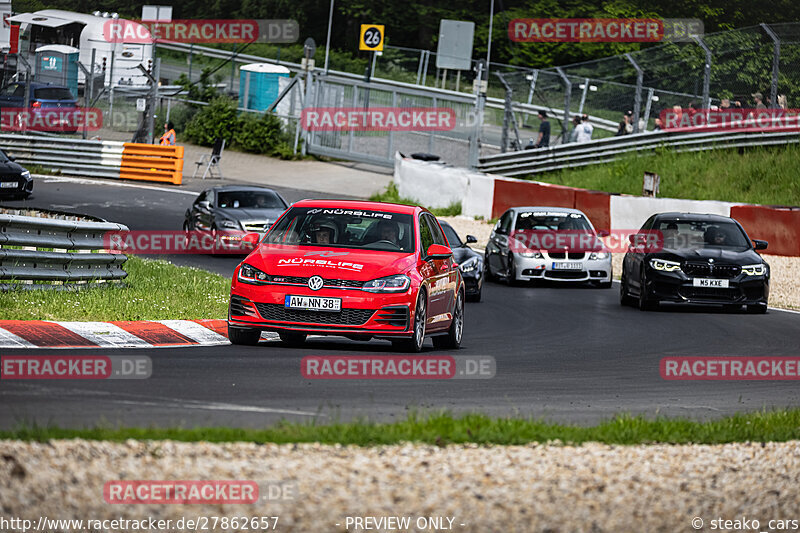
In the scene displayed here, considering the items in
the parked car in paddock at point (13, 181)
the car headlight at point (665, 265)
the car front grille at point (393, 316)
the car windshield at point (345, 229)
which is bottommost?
the parked car in paddock at point (13, 181)

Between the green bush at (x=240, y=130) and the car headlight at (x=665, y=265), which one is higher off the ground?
the green bush at (x=240, y=130)

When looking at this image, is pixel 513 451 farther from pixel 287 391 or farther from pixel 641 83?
pixel 641 83

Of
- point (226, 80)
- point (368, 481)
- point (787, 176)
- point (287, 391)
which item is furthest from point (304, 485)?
point (226, 80)

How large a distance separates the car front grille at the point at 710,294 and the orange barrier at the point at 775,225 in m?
6.26

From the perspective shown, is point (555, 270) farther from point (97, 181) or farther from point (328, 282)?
point (97, 181)

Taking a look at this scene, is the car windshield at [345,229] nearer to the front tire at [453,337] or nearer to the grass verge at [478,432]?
the front tire at [453,337]

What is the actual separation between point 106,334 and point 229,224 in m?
12.0

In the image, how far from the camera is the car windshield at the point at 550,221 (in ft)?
75.2

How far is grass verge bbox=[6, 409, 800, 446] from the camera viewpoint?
697 centimetres

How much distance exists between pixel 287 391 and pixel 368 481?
9.98ft

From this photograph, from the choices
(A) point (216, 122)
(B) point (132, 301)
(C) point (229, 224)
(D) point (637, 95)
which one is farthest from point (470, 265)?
(A) point (216, 122)

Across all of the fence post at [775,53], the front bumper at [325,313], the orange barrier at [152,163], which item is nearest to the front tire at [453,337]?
the front bumper at [325,313]

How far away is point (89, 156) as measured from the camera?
38469 mm

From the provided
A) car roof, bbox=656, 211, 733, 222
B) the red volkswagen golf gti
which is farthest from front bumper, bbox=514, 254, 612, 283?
the red volkswagen golf gti
